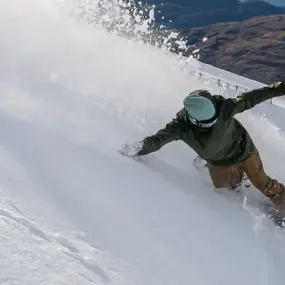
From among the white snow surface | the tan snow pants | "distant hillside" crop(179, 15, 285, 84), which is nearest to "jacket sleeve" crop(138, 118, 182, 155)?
the white snow surface

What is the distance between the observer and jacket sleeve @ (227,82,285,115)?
197 inches

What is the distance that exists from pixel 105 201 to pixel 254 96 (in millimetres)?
1765

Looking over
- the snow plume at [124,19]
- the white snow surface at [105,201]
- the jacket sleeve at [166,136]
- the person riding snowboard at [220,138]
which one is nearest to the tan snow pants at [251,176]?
the person riding snowboard at [220,138]

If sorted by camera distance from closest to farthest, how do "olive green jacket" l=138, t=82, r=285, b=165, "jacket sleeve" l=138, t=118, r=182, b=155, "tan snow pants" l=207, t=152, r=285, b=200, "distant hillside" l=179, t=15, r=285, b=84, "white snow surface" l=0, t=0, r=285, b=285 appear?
"white snow surface" l=0, t=0, r=285, b=285 → "olive green jacket" l=138, t=82, r=285, b=165 → "jacket sleeve" l=138, t=118, r=182, b=155 → "tan snow pants" l=207, t=152, r=285, b=200 → "distant hillside" l=179, t=15, r=285, b=84

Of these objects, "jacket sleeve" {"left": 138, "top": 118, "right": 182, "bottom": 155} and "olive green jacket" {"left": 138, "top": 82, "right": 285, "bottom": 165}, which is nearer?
"olive green jacket" {"left": 138, "top": 82, "right": 285, "bottom": 165}

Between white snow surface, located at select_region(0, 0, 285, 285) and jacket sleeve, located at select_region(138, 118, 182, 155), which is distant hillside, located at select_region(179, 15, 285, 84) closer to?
white snow surface, located at select_region(0, 0, 285, 285)

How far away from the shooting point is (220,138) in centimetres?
512

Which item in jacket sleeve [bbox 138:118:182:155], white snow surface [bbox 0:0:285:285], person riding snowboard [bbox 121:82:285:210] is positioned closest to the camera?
white snow surface [bbox 0:0:285:285]

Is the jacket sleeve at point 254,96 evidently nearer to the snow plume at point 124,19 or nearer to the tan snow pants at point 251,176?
the tan snow pants at point 251,176

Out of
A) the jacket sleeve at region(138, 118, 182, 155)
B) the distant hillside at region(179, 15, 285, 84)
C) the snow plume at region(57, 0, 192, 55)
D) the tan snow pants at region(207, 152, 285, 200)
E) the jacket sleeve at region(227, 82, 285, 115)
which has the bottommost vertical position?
the distant hillside at region(179, 15, 285, 84)

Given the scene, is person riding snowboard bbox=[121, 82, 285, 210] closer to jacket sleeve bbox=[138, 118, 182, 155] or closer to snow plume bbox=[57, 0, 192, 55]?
jacket sleeve bbox=[138, 118, 182, 155]

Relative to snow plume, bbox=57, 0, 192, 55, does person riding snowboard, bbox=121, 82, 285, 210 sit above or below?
above

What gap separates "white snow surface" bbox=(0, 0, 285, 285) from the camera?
10.4ft

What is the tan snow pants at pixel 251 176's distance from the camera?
5.39 metres
